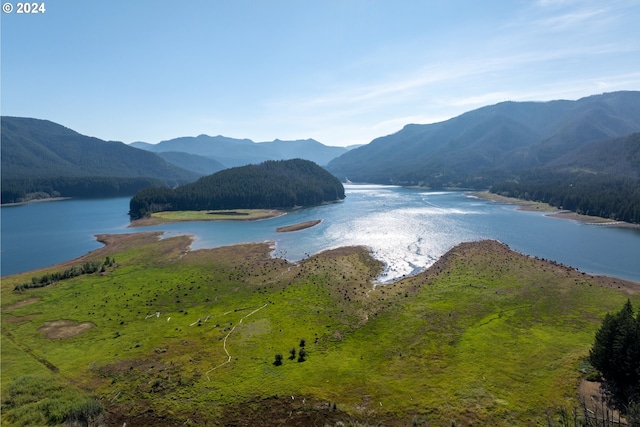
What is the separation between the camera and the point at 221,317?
59.4m

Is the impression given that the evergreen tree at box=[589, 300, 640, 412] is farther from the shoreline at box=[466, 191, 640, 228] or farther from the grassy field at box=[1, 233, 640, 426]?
the shoreline at box=[466, 191, 640, 228]

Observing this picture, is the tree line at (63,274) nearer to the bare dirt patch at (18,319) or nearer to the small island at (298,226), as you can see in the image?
the bare dirt patch at (18,319)

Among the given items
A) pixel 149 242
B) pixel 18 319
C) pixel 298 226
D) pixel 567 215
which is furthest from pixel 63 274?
pixel 567 215

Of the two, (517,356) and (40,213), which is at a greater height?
(40,213)

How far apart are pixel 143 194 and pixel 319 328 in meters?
173

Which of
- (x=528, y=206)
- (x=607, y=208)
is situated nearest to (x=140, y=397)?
(x=607, y=208)

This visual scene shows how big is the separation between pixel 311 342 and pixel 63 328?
38.9 m

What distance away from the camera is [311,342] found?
50.3 metres

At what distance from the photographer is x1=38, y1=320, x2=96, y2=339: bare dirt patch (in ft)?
179

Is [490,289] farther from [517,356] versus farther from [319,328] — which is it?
[319,328]

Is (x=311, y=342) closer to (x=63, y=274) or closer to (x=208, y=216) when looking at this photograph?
(x=63, y=274)

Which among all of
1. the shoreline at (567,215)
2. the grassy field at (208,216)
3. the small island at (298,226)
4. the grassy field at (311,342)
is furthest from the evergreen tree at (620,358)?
the grassy field at (208,216)

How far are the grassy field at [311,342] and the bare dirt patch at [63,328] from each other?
0.38 m

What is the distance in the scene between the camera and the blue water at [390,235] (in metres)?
93.9
